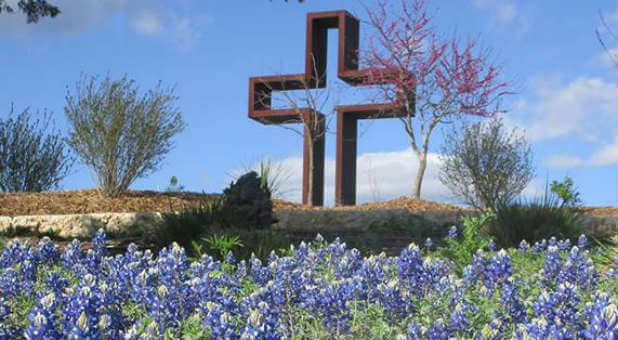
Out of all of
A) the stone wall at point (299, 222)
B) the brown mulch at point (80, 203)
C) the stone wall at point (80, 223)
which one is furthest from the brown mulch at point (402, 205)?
the stone wall at point (80, 223)

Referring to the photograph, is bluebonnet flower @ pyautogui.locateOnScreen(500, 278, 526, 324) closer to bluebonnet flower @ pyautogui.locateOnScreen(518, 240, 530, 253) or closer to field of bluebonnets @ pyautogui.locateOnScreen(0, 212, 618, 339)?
field of bluebonnets @ pyautogui.locateOnScreen(0, 212, 618, 339)

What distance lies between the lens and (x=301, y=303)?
141 inches

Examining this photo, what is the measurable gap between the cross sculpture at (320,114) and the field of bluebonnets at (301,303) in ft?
43.4

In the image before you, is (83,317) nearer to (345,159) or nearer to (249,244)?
(249,244)

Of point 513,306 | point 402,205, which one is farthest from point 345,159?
point 513,306

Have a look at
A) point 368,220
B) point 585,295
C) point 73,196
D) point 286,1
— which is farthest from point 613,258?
point 73,196

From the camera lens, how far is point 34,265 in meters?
5.06

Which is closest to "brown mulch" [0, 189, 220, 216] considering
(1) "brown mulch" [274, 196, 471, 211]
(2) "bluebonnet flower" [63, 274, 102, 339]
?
(1) "brown mulch" [274, 196, 471, 211]

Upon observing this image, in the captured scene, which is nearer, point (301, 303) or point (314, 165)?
point (301, 303)

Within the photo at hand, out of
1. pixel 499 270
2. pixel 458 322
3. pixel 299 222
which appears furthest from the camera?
pixel 299 222

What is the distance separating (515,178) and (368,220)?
6.88 m

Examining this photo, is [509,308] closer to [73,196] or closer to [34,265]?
[34,265]

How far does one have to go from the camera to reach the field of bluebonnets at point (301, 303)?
283 cm

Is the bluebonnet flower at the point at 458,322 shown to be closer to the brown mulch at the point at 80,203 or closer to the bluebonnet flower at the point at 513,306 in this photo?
the bluebonnet flower at the point at 513,306
